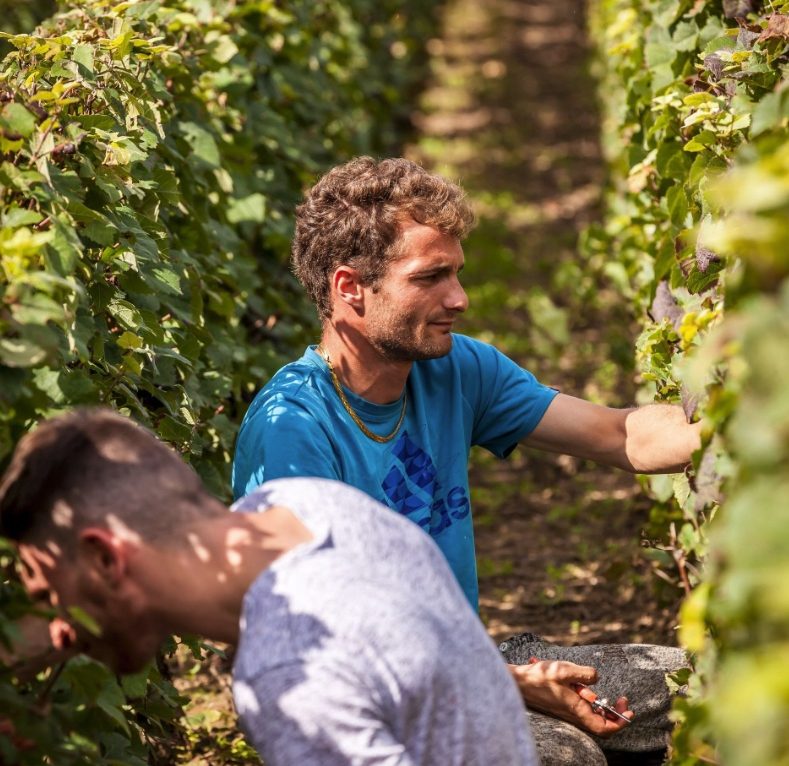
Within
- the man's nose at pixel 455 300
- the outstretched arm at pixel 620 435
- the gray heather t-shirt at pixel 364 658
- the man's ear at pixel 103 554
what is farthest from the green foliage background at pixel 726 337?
the man's ear at pixel 103 554

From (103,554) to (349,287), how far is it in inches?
51.7

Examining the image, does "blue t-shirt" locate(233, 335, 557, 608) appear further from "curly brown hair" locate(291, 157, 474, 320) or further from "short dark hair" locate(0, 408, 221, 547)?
"short dark hair" locate(0, 408, 221, 547)

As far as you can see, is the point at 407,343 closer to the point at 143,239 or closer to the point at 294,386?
the point at 294,386

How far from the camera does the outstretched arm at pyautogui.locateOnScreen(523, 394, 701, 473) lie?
2871mm

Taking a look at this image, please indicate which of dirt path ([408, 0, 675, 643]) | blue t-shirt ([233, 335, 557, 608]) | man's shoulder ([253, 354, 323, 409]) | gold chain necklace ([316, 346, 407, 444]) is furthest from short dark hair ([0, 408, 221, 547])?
dirt path ([408, 0, 675, 643])

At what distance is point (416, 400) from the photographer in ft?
10.2

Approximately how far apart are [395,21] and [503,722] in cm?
969

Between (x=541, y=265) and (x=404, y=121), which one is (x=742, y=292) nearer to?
(x=541, y=265)

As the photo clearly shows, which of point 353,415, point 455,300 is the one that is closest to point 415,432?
point 353,415

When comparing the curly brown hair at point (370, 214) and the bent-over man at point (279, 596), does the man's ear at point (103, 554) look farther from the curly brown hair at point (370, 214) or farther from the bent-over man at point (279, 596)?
the curly brown hair at point (370, 214)

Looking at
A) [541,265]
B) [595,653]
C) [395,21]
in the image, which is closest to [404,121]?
[395,21]

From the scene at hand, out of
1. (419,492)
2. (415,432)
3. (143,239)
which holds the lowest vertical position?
(419,492)

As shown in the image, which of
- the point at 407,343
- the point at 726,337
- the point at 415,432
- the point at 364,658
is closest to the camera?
the point at 726,337

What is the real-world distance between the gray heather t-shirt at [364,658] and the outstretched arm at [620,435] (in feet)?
3.31
